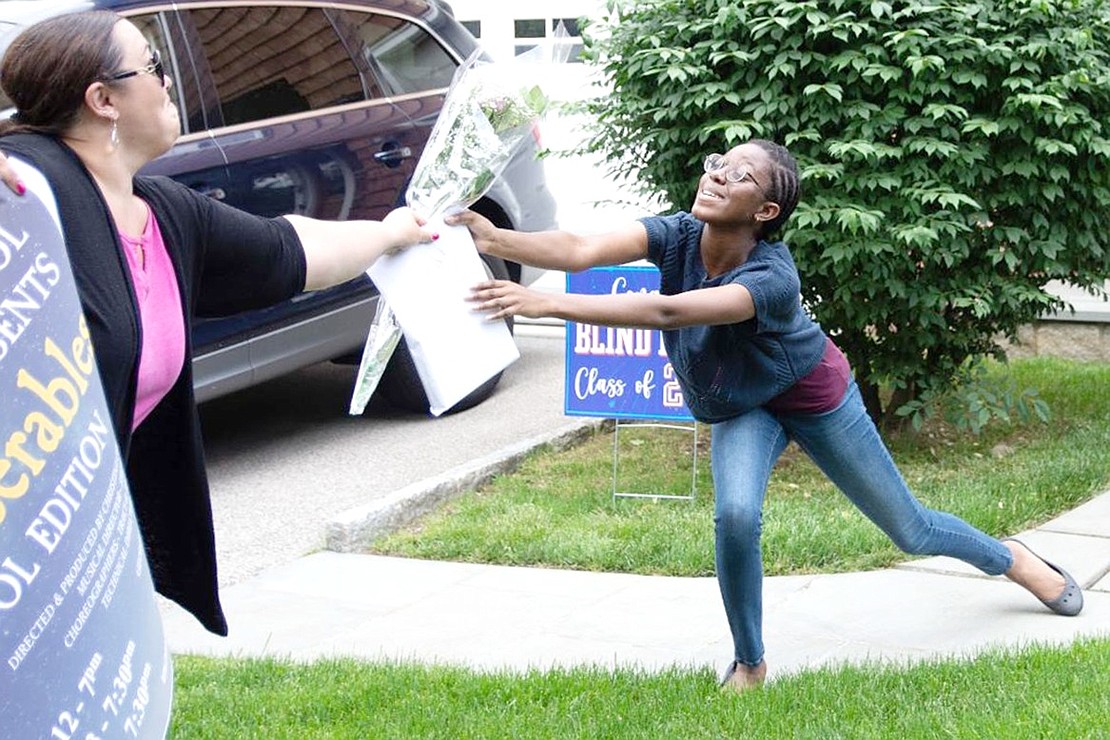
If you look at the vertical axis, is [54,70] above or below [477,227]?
above

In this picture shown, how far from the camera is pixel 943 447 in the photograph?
286 inches

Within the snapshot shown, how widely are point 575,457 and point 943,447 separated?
1702 mm

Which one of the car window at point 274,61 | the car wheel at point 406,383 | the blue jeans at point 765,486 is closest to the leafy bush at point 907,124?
the car window at point 274,61

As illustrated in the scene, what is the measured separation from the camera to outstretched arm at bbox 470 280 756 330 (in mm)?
3631

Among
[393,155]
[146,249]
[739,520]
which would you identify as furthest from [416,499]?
[146,249]

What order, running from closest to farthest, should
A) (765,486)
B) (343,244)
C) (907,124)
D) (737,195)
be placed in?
1. (343,244)
2. (737,195)
3. (765,486)
4. (907,124)

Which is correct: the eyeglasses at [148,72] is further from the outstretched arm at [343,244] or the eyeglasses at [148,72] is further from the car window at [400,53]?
the car window at [400,53]

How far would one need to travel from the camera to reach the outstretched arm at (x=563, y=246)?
388 centimetres

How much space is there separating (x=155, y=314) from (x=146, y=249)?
0.13 meters

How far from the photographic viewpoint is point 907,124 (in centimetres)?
631

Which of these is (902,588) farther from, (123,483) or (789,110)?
(123,483)

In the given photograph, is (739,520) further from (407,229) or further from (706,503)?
(706,503)

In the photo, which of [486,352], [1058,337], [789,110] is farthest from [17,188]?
[1058,337]

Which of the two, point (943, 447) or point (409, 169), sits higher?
point (409, 169)
